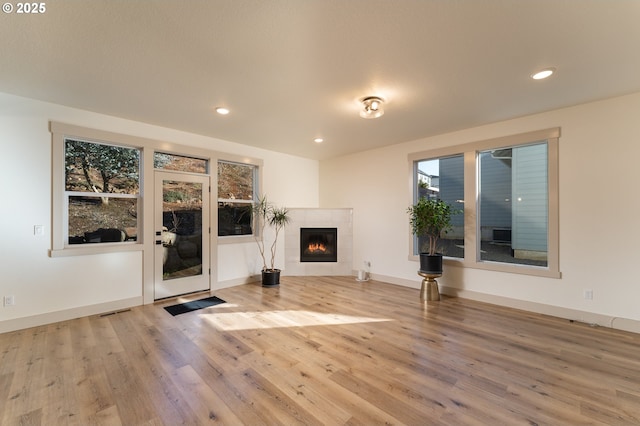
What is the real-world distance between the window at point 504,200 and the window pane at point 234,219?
3659 millimetres

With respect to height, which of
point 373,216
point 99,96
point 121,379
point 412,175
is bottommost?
point 121,379

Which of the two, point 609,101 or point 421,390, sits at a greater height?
point 609,101

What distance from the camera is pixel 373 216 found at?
5.67 m

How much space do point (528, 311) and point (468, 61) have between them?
3.47 meters

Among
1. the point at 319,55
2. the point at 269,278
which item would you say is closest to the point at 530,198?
the point at 319,55

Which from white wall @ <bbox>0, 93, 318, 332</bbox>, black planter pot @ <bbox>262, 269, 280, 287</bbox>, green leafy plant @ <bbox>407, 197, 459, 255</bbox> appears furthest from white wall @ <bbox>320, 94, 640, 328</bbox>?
white wall @ <bbox>0, 93, 318, 332</bbox>

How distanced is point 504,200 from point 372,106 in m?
2.70

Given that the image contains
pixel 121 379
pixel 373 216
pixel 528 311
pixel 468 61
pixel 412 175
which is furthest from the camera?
pixel 373 216

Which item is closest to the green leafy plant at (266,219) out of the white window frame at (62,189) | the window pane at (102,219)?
the window pane at (102,219)

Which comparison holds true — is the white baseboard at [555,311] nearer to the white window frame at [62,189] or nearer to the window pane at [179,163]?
the window pane at [179,163]

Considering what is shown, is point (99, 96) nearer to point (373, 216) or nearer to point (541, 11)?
point (541, 11)

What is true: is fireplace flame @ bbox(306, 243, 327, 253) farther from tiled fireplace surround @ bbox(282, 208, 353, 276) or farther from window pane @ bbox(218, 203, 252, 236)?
window pane @ bbox(218, 203, 252, 236)

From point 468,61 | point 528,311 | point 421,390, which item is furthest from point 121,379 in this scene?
point 528,311

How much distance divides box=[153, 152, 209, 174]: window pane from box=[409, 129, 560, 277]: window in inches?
160
